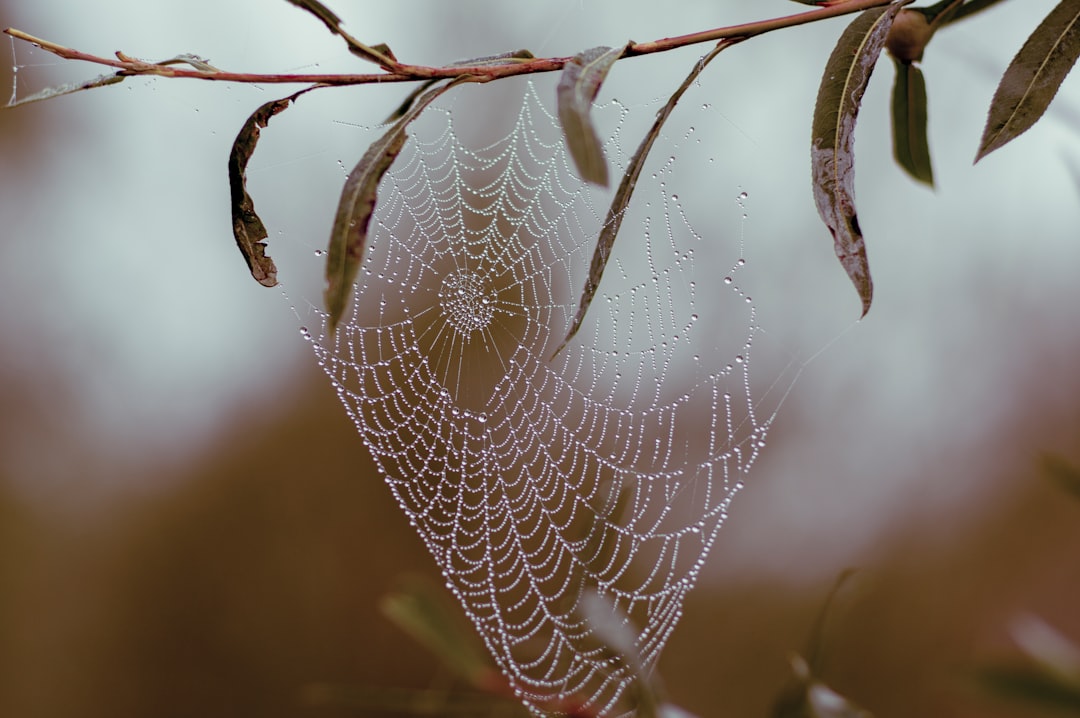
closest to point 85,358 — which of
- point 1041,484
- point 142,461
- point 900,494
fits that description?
point 142,461

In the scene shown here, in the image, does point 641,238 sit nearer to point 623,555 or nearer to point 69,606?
point 623,555

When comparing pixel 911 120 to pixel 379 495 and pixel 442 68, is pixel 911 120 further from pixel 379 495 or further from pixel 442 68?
pixel 379 495

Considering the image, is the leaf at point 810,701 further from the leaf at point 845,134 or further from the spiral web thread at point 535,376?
the spiral web thread at point 535,376

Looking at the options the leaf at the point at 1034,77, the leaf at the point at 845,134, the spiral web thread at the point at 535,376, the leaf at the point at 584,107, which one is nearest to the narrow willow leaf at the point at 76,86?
the leaf at the point at 584,107

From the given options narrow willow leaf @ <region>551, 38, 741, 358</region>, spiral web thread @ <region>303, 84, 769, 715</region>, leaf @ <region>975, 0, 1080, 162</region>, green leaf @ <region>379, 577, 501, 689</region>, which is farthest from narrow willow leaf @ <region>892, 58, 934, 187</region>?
spiral web thread @ <region>303, 84, 769, 715</region>

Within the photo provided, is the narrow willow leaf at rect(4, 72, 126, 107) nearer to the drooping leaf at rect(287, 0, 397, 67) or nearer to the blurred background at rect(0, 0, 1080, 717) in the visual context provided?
the drooping leaf at rect(287, 0, 397, 67)

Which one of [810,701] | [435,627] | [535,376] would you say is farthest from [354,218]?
[535,376]
